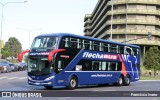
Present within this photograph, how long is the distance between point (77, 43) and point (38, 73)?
3624 mm

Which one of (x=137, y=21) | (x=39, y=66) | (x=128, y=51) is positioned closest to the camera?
(x=39, y=66)

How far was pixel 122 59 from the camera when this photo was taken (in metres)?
Answer: 31.7

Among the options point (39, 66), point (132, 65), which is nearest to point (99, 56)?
point (39, 66)

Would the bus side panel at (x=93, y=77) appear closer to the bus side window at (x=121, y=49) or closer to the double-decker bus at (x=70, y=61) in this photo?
the double-decker bus at (x=70, y=61)

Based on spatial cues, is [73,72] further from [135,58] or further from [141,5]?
[141,5]

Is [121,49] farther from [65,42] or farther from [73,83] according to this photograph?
[65,42]

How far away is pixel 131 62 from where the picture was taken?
33688mm

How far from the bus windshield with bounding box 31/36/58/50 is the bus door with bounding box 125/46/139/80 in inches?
398

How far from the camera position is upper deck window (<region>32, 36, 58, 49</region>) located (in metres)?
24.0

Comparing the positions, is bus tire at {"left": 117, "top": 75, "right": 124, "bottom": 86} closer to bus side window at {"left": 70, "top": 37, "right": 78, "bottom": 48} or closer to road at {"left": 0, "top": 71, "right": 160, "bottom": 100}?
road at {"left": 0, "top": 71, "right": 160, "bottom": 100}

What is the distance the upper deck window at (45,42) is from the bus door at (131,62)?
33.2 ft

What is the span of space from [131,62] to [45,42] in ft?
38.2

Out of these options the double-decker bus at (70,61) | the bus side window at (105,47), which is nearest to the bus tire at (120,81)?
the double-decker bus at (70,61)

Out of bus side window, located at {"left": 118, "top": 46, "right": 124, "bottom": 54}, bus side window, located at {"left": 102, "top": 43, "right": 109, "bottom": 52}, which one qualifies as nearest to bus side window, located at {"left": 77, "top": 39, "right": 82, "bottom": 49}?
bus side window, located at {"left": 102, "top": 43, "right": 109, "bottom": 52}
